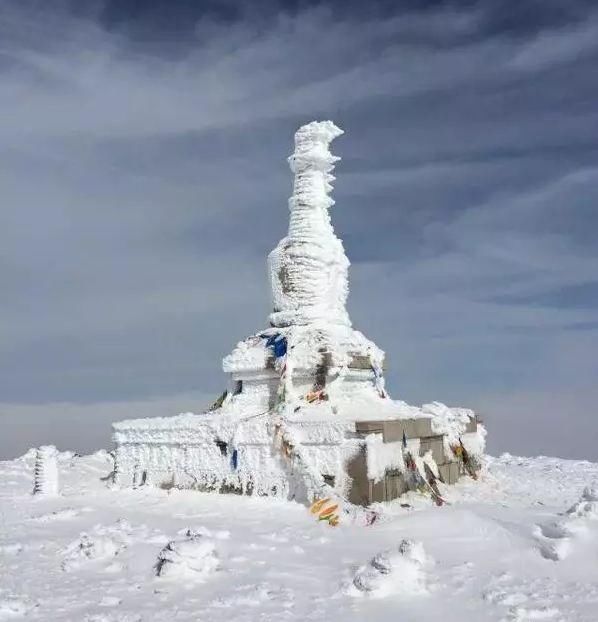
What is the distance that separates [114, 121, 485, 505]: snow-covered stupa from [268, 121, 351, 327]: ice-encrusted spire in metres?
0.02

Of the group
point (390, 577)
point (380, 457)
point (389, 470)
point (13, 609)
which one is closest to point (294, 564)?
point (390, 577)

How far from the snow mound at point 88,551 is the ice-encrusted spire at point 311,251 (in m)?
6.98

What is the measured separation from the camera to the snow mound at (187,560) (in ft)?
25.2

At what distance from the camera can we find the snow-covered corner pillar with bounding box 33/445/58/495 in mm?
13500

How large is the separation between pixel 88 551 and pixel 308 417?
4742mm

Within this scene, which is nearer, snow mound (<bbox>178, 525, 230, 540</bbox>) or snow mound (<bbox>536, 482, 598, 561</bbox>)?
snow mound (<bbox>536, 482, 598, 561</bbox>)

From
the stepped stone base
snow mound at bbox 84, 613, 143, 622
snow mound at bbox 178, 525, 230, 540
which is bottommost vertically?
snow mound at bbox 84, 613, 143, 622

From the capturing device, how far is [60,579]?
7789 millimetres

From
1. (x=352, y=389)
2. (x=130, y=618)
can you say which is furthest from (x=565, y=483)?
(x=130, y=618)

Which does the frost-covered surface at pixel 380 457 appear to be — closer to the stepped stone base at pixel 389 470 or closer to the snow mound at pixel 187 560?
the stepped stone base at pixel 389 470

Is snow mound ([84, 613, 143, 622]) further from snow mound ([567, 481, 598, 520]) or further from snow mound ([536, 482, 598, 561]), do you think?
snow mound ([567, 481, 598, 520])

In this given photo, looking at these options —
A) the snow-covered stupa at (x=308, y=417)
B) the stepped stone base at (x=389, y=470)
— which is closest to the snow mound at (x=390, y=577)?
the snow-covered stupa at (x=308, y=417)

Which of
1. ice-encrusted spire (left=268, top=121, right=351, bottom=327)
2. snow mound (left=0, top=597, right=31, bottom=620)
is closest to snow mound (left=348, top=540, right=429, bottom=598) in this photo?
snow mound (left=0, top=597, right=31, bottom=620)

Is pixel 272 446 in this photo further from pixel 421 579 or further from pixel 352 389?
pixel 421 579
